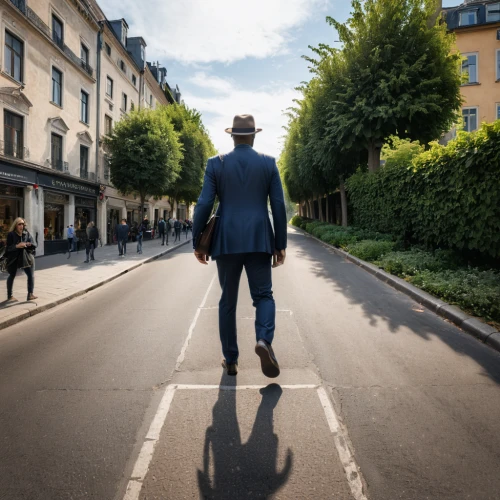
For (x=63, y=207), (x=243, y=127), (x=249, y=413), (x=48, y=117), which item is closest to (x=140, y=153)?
(x=63, y=207)

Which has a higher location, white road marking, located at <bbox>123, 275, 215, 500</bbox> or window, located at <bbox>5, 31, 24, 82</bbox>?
window, located at <bbox>5, 31, 24, 82</bbox>

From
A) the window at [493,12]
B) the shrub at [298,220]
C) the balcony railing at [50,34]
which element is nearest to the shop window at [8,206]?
the balcony railing at [50,34]

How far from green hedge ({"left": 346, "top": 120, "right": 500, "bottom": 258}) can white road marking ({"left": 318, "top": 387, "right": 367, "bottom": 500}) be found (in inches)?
222

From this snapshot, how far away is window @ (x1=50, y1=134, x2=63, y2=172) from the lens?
1824 centimetres

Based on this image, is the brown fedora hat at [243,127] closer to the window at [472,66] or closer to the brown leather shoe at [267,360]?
the brown leather shoe at [267,360]

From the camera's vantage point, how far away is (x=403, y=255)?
987 centimetres

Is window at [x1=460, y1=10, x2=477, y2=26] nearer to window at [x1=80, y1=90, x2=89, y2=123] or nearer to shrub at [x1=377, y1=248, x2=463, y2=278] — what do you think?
shrub at [x1=377, y1=248, x2=463, y2=278]

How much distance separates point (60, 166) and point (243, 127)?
18.8 metres

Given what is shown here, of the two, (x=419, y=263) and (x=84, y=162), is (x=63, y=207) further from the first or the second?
(x=419, y=263)

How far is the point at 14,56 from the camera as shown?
15.1 meters

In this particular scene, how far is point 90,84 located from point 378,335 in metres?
24.2

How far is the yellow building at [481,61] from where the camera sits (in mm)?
26406

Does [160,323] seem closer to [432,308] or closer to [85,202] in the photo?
[432,308]

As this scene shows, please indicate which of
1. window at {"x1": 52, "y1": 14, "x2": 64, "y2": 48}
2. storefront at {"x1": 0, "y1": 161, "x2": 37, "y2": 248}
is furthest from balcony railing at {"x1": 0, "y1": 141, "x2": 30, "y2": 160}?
window at {"x1": 52, "y1": 14, "x2": 64, "y2": 48}
